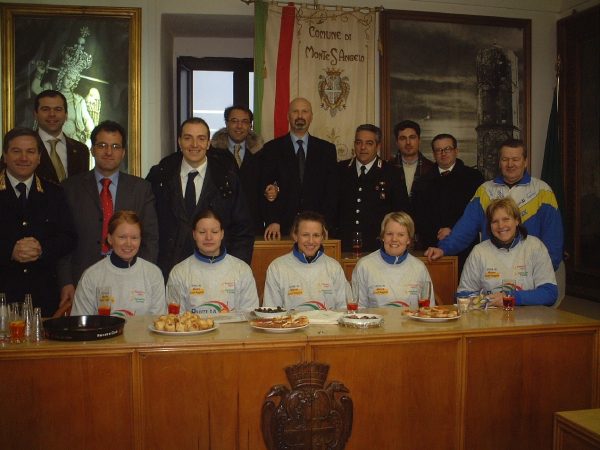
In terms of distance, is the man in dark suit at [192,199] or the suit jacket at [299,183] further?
the suit jacket at [299,183]

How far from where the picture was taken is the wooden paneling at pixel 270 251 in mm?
5000

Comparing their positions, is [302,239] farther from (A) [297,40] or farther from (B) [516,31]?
(B) [516,31]

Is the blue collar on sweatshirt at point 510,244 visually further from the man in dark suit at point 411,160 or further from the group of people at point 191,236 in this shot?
the man in dark suit at point 411,160

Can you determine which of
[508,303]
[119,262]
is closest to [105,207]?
[119,262]

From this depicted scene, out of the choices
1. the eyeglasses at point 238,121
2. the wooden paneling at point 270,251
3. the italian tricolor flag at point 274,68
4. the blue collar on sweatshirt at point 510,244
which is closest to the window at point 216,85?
the italian tricolor flag at point 274,68

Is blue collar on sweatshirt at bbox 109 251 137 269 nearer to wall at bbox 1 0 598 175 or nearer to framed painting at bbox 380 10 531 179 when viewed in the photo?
wall at bbox 1 0 598 175

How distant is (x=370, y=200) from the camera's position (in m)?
5.35

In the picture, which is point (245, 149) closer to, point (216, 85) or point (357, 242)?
point (357, 242)

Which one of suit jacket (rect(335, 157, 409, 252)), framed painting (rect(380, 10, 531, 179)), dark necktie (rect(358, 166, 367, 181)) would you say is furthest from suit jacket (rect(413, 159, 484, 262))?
framed painting (rect(380, 10, 531, 179))

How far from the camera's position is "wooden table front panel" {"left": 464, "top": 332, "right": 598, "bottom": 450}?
3264 millimetres

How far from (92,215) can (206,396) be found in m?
1.82

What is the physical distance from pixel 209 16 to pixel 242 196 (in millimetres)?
2953

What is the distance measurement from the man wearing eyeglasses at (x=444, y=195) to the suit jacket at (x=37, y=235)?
278cm

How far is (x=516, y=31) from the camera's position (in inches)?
287
